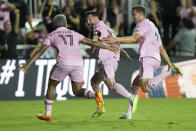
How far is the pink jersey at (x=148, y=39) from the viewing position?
1232 cm

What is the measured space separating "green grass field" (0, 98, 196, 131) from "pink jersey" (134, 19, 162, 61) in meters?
1.30

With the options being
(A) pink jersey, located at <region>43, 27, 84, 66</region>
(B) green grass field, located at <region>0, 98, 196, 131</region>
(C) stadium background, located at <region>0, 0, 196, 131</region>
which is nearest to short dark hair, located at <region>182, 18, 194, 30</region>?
(C) stadium background, located at <region>0, 0, 196, 131</region>

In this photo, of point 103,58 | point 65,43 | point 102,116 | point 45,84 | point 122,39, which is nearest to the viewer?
point 122,39

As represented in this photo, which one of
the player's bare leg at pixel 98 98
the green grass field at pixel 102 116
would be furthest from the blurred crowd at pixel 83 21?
the player's bare leg at pixel 98 98

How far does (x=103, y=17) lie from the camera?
19859 millimetres

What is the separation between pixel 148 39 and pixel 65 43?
1638mm

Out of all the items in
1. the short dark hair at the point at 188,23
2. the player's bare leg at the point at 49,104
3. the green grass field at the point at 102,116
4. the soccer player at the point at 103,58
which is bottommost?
the green grass field at the point at 102,116

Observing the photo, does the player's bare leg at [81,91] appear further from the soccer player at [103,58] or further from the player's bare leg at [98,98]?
the soccer player at [103,58]

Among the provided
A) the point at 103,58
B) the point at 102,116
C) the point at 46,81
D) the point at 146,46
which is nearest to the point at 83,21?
the point at 46,81

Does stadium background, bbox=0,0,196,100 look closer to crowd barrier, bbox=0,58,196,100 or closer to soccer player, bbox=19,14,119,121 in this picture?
crowd barrier, bbox=0,58,196,100

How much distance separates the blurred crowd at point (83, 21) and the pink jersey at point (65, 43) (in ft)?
24.0

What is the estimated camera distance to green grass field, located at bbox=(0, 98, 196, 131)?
11.0 meters

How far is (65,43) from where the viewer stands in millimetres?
12078

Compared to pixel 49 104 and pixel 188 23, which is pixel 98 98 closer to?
pixel 49 104
